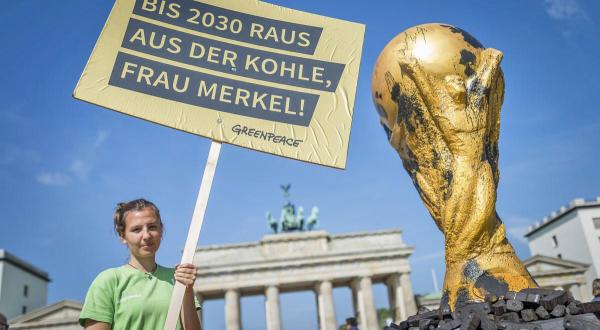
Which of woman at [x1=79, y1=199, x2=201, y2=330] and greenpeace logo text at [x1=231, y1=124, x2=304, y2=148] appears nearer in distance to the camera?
woman at [x1=79, y1=199, x2=201, y2=330]

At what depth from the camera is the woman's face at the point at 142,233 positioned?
2.51m

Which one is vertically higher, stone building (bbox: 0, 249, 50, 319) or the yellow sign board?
stone building (bbox: 0, 249, 50, 319)

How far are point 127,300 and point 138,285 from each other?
0.10 m

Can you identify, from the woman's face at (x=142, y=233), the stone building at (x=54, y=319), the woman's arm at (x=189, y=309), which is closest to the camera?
the woman's arm at (x=189, y=309)

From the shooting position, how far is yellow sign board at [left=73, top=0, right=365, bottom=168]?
3.02 metres

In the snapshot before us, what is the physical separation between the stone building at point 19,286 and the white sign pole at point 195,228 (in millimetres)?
49353

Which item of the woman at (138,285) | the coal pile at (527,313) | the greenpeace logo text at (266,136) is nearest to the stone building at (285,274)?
the coal pile at (527,313)

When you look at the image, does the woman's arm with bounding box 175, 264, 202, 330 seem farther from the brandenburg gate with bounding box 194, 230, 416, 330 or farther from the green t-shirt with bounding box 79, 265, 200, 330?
the brandenburg gate with bounding box 194, 230, 416, 330

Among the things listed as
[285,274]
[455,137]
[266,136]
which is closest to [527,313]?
[455,137]

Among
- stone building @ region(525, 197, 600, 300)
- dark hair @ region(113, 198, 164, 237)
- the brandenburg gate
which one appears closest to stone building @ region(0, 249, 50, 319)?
the brandenburg gate

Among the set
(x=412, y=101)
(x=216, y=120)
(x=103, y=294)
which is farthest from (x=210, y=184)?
(x=412, y=101)

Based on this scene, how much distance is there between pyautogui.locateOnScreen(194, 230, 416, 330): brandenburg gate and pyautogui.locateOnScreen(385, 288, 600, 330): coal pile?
115 ft

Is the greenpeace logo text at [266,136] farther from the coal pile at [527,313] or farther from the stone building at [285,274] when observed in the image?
the stone building at [285,274]

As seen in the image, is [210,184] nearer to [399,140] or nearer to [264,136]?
[264,136]
